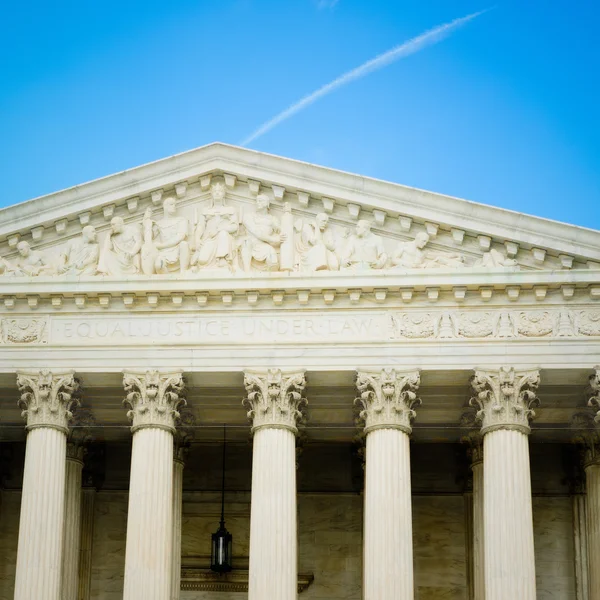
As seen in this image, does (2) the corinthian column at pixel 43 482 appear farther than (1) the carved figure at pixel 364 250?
No

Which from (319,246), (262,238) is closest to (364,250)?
(319,246)

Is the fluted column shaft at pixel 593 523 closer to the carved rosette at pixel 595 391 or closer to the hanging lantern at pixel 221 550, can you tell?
the carved rosette at pixel 595 391

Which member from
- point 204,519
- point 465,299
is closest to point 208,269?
point 465,299

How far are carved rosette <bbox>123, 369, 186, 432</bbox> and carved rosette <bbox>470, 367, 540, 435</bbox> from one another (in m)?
8.20

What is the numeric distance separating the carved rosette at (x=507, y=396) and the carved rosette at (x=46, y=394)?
11229 mm

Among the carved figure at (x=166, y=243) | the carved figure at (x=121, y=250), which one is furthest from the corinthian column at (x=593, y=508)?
the carved figure at (x=121, y=250)

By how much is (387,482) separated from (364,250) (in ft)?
21.5

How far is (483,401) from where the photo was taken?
144 feet

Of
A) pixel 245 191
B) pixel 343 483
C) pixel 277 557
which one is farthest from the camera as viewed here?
pixel 343 483

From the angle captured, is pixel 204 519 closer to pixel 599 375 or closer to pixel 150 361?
pixel 150 361

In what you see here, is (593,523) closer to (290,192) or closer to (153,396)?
(290,192)

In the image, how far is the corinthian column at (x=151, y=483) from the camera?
42750 millimetres

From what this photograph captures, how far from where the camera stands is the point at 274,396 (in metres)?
43.9

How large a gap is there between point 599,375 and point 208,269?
11.1 metres
